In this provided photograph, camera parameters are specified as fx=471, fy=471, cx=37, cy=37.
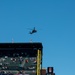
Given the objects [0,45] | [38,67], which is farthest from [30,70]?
[0,45]

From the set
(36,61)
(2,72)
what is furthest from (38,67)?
(2,72)

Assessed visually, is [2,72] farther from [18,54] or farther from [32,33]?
[32,33]

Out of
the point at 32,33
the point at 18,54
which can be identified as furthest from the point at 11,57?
the point at 32,33

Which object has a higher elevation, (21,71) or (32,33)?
(32,33)

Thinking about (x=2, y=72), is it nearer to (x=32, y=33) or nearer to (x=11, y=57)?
(x=11, y=57)

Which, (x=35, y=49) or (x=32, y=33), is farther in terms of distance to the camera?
(x=32, y=33)

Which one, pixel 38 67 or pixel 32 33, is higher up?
pixel 32 33

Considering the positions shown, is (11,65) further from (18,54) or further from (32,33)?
(32,33)
